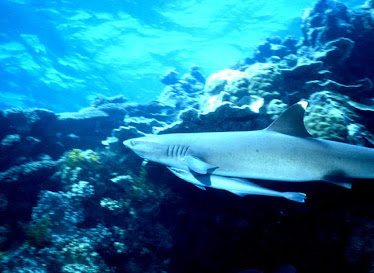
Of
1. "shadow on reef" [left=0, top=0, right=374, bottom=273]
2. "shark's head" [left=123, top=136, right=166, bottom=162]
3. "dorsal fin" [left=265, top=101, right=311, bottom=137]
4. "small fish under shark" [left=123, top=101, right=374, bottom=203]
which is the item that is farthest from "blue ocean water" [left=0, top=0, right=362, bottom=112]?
"small fish under shark" [left=123, top=101, right=374, bottom=203]

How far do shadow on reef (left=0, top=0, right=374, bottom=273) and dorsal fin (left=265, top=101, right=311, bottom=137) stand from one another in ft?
4.41

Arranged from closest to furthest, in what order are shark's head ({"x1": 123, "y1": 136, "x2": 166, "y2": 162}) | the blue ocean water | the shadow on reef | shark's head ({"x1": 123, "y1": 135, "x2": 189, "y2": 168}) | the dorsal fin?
the dorsal fin < shark's head ({"x1": 123, "y1": 135, "x2": 189, "y2": 168}) < shark's head ({"x1": 123, "y1": 136, "x2": 166, "y2": 162}) < the shadow on reef < the blue ocean water

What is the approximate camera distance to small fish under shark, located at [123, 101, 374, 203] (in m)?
2.63

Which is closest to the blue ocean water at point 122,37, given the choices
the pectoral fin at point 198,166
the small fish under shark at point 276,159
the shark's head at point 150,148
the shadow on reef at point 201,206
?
the shadow on reef at point 201,206

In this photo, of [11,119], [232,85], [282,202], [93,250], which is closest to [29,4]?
[11,119]

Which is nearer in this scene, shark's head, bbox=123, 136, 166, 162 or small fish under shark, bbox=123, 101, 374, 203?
small fish under shark, bbox=123, 101, 374, 203

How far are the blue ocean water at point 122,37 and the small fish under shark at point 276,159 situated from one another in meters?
21.1

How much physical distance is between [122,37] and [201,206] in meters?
25.5

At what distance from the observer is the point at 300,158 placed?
268 centimetres

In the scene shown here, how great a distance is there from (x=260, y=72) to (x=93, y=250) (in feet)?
20.4

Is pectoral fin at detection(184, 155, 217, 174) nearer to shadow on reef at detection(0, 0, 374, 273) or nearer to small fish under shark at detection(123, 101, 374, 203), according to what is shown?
small fish under shark at detection(123, 101, 374, 203)

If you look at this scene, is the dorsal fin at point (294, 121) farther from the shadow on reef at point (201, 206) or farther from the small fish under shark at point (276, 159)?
the shadow on reef at point (201, 206)

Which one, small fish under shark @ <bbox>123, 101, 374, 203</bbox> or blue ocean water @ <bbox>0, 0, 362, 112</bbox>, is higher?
blue ocean water @ <bbox>0, 0, 362, 112</bbox>

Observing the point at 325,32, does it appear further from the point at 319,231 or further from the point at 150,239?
the point at 150,239
